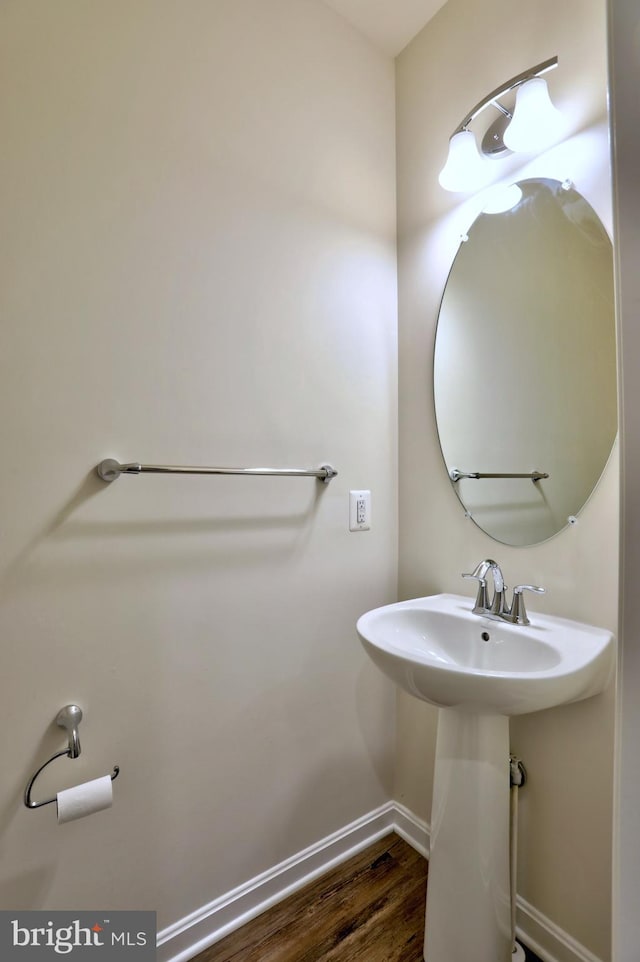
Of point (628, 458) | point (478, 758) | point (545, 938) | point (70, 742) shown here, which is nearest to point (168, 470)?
point (70, 742)

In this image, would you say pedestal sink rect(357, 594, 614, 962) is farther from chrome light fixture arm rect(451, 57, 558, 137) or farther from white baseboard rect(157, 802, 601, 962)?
chrome light fixture arm rect(451, 57, 558, 137)

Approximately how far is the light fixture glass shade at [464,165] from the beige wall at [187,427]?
1.00 ft

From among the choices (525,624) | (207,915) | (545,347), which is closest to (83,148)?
(545,347)

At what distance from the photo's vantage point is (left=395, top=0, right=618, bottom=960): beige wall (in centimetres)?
98

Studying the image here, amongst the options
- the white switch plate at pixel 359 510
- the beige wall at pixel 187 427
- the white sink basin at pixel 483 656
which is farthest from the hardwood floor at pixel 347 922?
the white switch plate at pixel 359 510

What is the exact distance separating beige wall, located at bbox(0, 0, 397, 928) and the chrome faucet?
1.35 feet

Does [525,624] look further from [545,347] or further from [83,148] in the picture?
[83,148]

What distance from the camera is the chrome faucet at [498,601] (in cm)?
108

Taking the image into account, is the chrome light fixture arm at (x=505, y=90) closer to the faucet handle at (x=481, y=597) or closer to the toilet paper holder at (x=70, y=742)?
the faucet handle at (x=481, y=597)

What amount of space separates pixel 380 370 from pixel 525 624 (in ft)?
2.97

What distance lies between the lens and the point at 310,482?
4.30ft

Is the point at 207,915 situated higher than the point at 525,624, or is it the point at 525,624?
the point at 525,624

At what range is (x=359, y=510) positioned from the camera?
1.43 m

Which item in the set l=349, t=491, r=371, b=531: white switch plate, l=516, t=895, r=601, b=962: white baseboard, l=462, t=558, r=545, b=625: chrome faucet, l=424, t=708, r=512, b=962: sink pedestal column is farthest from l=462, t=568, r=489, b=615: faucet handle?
l=516, t=895, r=601, b=962: white baseboard
